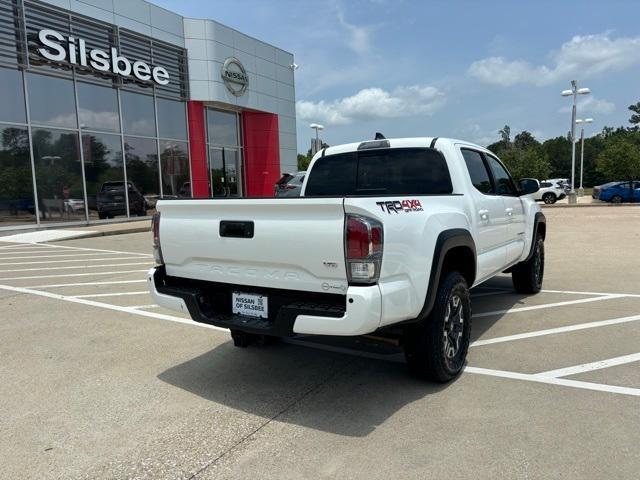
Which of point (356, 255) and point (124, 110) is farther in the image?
point (124, 110)

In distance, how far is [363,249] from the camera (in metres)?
2.98

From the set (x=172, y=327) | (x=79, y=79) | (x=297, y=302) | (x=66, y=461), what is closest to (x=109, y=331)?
(x=172, y=327)

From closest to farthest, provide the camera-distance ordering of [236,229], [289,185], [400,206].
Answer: [400,206]
[236,229]
[289,185]

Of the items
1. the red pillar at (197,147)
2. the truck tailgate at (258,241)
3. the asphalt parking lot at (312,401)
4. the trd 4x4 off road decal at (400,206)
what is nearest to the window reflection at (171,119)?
the red pillar at (197,147)

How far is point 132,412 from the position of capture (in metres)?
3.54

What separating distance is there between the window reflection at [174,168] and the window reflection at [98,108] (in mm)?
2430

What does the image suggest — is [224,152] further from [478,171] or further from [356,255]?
[356,255]

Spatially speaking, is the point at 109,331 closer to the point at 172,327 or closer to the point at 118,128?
the point at 172,327

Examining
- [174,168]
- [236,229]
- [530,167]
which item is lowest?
[236,229]

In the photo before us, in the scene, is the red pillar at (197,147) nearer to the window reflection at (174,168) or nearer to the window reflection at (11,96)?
the window reflection at (174,168)

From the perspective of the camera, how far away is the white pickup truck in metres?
3.04

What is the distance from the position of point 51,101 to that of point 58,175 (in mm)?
2514

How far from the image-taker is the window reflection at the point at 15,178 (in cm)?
1590

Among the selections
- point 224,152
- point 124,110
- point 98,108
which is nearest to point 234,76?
point 224,152
